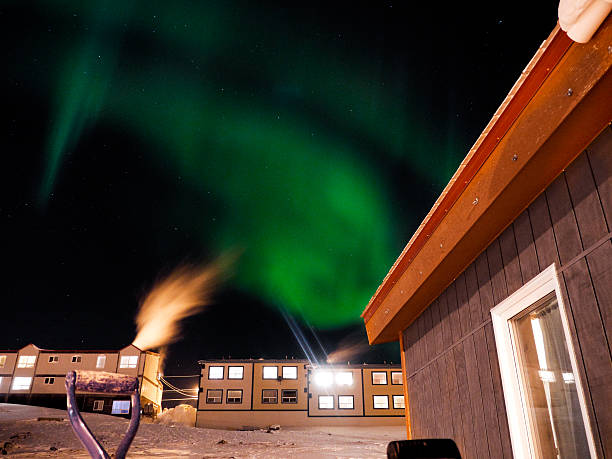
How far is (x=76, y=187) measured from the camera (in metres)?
56.0

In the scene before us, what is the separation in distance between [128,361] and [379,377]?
21.2 meters

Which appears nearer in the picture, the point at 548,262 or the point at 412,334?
the point at 548,262

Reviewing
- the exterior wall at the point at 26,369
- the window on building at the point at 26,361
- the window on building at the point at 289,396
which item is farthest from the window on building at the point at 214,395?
the window on building at the point at 26,361

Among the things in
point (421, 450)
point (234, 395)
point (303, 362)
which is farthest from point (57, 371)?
point (421, 450)

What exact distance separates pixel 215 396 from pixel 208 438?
59.1ft

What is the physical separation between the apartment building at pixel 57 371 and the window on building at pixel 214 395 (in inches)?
229

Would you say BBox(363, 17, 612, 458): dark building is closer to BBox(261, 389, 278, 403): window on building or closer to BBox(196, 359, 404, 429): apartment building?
BBox(196, 359, 404, 429): apartment building

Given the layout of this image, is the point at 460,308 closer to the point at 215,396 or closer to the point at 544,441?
the point at 544,441

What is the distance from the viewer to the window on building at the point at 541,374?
342 centimetres

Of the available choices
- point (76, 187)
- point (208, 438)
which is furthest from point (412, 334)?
point (76, 187)

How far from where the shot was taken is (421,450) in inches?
95.7

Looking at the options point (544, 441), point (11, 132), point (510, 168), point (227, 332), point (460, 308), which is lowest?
point (544, 441)

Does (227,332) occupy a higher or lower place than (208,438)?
higher

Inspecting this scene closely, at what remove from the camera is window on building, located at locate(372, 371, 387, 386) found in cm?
3834
